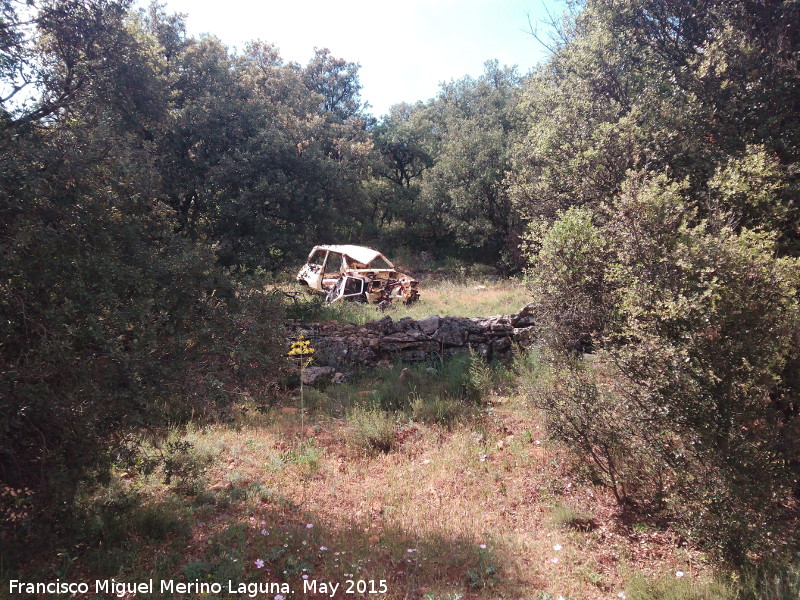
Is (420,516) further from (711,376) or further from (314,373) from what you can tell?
(314,373)

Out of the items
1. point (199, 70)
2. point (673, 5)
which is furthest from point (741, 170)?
point (199, 70)

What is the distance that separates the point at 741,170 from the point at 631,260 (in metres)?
2.40

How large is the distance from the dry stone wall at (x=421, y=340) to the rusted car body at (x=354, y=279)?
12.4 feet

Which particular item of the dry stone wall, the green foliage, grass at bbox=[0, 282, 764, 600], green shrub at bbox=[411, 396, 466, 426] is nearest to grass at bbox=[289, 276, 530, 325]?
the dry stone wall

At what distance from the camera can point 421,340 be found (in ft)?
30.5

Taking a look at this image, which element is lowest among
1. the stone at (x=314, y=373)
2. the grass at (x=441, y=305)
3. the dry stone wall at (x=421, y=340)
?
the stone at (x=314, y=373)

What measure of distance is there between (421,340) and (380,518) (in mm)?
5089

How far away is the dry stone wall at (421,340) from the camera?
9.07 metres

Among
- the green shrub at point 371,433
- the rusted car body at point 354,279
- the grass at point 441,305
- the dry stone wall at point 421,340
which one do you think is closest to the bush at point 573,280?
the green shrub at point 371,433

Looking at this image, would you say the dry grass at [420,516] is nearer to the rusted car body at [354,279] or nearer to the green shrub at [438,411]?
the green shrub at [438,411]

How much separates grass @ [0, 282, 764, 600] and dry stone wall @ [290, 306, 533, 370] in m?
2.38

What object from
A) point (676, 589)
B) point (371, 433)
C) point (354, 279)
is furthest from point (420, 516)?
point (354, 279)

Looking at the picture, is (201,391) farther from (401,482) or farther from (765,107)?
(765,107)

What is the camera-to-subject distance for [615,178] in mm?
6629
